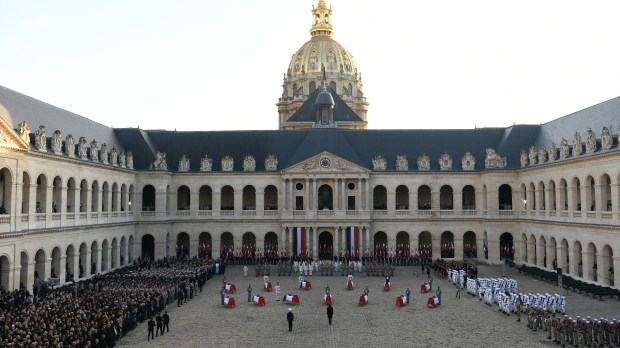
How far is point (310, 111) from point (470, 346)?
3113 inches

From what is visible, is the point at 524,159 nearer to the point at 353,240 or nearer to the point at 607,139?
the point at 607,139

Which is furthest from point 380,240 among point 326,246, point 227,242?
point 227,242

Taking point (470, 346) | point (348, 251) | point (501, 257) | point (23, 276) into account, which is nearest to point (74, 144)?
point (23, 276)

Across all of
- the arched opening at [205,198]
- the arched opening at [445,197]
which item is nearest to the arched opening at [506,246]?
the arched opening at [445,197]

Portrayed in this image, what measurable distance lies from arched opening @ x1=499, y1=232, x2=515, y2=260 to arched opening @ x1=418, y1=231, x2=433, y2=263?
8502 mm

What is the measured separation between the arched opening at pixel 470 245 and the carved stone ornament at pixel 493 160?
9820 mm

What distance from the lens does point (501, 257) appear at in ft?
239

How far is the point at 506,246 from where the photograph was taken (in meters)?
73.1

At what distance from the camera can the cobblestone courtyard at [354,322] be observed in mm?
33938

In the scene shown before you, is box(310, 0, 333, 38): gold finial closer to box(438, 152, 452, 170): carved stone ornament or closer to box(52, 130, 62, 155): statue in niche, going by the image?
box(438, 152, 452, 170): carved stone ornament

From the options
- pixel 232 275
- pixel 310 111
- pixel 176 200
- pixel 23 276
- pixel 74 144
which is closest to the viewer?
pixel 23 276

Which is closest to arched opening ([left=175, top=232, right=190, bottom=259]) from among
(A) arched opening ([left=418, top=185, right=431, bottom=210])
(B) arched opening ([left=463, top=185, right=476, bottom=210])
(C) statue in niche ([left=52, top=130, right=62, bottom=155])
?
(C) statue in niche ([left=52, top=130, right=62, bottom=155])

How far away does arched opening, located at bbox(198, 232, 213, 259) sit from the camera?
76.3m

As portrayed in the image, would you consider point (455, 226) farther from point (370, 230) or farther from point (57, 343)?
point (57, 343)
